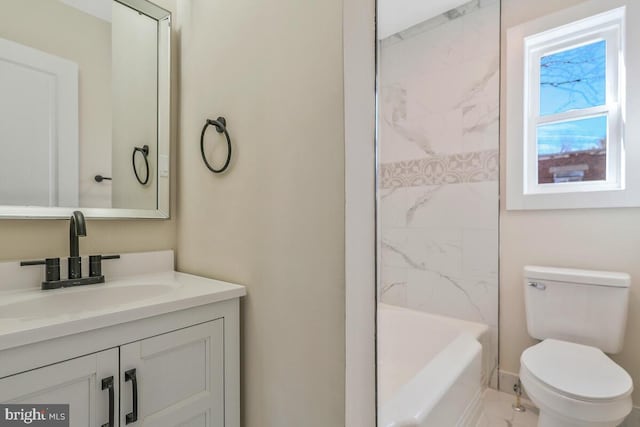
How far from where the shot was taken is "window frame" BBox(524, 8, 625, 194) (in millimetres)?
1674

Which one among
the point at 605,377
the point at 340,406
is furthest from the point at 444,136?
the point at 340,406

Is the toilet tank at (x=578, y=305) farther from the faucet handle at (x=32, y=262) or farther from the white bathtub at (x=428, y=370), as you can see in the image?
the faucet handle at (x=32, y=262)

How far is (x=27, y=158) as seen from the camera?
104 centimetres

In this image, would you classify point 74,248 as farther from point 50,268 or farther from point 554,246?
point 554,246

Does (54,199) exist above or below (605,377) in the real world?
above

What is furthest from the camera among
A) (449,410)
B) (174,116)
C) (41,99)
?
(174,116)

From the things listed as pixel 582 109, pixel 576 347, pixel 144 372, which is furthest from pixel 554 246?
pixel 144 372

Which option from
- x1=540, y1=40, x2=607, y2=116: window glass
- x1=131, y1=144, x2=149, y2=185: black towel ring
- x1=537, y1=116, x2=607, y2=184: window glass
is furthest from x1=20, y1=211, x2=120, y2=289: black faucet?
x1=540, y1=40, x2=607, y2=116: window glass

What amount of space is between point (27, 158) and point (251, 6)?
92cm

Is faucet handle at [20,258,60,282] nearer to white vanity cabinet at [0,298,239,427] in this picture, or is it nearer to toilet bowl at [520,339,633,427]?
white vanity cabinet at [0,298,239,427]

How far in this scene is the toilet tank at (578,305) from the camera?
59.5 inches

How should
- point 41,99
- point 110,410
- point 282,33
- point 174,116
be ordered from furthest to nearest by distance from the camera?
point 174,116, point 41,99, point 282,33, point 110,410

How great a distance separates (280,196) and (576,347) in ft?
5.48

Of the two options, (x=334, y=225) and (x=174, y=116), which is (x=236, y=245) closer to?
(x=334, y=225)
